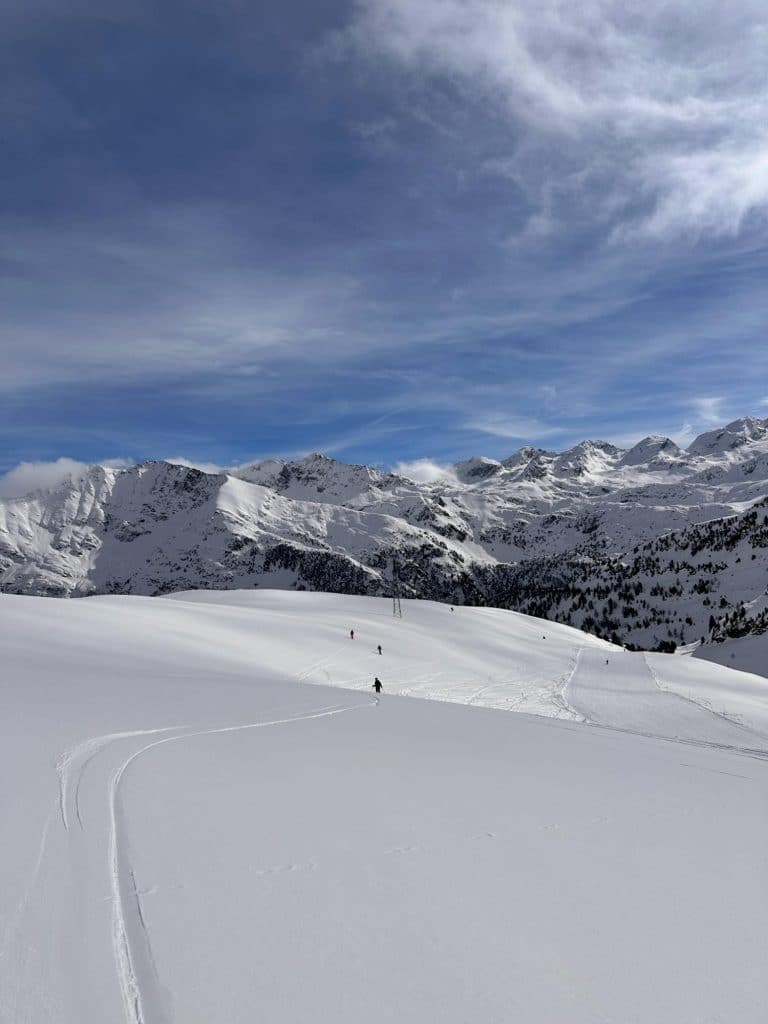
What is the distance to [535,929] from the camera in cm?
551

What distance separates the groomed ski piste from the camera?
4434mm

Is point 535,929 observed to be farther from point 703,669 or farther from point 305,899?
point 703,669

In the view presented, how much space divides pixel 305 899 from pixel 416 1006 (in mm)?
1842

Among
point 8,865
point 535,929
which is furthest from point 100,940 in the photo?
point 535,929

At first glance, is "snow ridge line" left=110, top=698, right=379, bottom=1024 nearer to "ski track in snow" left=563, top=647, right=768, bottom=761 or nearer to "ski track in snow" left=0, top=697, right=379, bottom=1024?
"ski track in snow" left=0, top=697, right=379, bottom=1024

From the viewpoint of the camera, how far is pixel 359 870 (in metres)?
6.58

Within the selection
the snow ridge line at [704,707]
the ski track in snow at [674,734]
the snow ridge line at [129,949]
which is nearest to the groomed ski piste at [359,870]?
the snow ridge line at [129,949]

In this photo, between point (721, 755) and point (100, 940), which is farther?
point (721, 755)

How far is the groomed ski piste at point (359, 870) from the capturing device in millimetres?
4434

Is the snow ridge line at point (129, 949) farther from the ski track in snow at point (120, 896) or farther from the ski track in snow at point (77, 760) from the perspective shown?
the ski track in snow at point (77, 760)

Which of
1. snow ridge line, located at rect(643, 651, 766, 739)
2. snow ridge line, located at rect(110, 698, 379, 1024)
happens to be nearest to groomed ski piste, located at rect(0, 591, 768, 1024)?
snow ridge line, located at rect(110, 698, 379, 1024)

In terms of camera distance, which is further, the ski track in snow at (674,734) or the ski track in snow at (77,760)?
the ski track in snow at (674,734)

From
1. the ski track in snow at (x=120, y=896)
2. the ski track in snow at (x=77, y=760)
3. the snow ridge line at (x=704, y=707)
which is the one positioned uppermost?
the ski track in snow at (x=120, y=896)

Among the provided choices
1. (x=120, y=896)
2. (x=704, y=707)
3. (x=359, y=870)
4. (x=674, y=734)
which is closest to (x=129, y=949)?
(x=120, y=896)
